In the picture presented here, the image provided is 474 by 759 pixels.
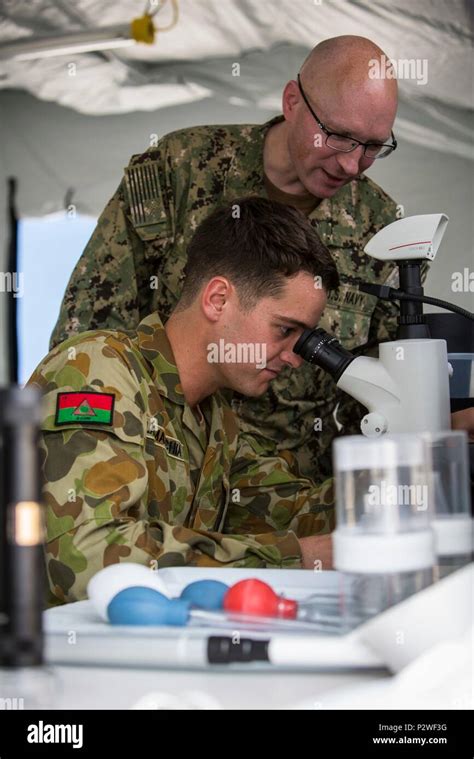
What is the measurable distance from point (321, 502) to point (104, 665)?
1121mm

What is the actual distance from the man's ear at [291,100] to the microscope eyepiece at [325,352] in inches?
34.2

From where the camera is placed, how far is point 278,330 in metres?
1.99

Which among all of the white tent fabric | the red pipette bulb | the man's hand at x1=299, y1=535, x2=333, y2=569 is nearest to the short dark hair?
the man's hand at x1=299, y1=535, x2=333, y2=569

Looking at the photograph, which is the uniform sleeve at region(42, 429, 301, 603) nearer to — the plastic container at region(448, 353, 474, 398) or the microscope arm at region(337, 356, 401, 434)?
the microscope arm at region(337, 356, 401, 434)

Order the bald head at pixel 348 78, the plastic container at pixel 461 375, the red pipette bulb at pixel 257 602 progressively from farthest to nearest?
the bald head at pixel 348 78, the plastic container at pixel 461 375, the red pipette bulb at pixel 257 602

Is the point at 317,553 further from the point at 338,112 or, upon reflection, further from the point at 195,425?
the point at 338,112

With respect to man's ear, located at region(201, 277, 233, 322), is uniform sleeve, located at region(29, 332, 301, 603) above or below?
→ below

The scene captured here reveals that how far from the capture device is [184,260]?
105 inches

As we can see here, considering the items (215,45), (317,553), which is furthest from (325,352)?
(215,45)

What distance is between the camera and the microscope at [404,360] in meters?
1.72

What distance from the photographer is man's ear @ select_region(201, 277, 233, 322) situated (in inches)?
79.5

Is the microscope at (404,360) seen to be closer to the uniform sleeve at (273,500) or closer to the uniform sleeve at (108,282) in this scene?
the uniform sleeve at (273,500)

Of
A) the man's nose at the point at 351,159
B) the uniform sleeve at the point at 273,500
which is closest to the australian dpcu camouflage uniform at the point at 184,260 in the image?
the man's nose at the point at 351,159

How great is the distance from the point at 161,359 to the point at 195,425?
0.59 ft
